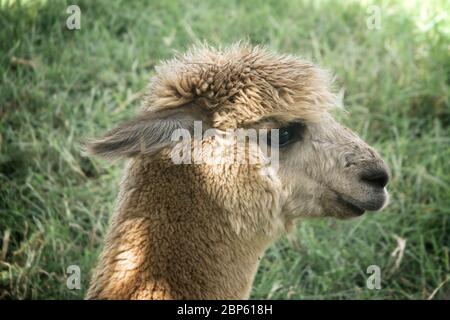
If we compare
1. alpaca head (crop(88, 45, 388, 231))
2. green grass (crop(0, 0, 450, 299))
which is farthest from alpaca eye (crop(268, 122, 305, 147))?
green grass (crop(0, 0, 450, 299))

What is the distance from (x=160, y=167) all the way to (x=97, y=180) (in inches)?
73.9

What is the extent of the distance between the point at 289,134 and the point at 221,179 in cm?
38

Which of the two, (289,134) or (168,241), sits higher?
(289,134)

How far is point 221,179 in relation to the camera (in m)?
2.71

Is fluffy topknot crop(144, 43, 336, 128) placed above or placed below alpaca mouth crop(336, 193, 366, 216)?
above

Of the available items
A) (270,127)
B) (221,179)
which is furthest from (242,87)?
(221,179)

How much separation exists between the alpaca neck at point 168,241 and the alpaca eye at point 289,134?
39cm

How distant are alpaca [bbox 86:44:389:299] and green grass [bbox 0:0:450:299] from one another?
75cm

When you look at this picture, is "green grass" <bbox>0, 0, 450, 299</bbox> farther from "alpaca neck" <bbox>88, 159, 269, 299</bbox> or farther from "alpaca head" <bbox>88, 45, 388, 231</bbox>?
"alpaca neck" <bbox>88, 159, 269, 299</bbox>

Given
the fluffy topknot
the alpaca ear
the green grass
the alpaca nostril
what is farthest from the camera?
the green grass

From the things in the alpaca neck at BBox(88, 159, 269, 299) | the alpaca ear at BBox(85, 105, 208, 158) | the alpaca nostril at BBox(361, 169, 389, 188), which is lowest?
the alpaca neck at BBox(88, 159, 269, 299)

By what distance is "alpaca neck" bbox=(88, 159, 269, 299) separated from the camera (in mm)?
2631

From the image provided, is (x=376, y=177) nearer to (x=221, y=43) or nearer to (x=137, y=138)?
(x=137, y=138)

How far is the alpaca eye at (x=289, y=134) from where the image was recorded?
287 cm
